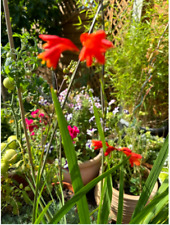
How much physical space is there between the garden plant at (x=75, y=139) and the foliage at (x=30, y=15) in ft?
0.31

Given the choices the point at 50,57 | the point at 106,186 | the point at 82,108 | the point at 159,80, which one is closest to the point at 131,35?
the point at 159,80

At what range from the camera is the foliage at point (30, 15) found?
2.49 metres

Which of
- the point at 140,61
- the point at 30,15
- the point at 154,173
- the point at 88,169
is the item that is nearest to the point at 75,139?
the point at 88,169

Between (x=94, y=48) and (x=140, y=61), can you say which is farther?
(x=140, y=61)

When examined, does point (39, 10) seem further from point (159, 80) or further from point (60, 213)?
point (60, 213)

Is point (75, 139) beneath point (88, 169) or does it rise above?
above

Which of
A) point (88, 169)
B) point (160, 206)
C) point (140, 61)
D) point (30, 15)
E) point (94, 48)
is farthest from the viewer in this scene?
point (30, 15)

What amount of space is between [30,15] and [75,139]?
202cm

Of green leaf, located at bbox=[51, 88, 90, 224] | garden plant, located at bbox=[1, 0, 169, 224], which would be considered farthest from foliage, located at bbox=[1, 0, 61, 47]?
green leaf, located at bbox=[51, 88, 90, 224]

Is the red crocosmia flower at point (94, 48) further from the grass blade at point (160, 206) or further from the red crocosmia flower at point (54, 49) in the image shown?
the grass blade at point (160, 206)

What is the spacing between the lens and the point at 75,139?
63.4 inches

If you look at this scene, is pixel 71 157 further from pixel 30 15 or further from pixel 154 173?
pixel 30 15

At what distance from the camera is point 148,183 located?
579mm

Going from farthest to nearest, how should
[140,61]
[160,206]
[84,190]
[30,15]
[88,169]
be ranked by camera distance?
[30,15], [140,61], [88,169], [160,206], [84,190]
